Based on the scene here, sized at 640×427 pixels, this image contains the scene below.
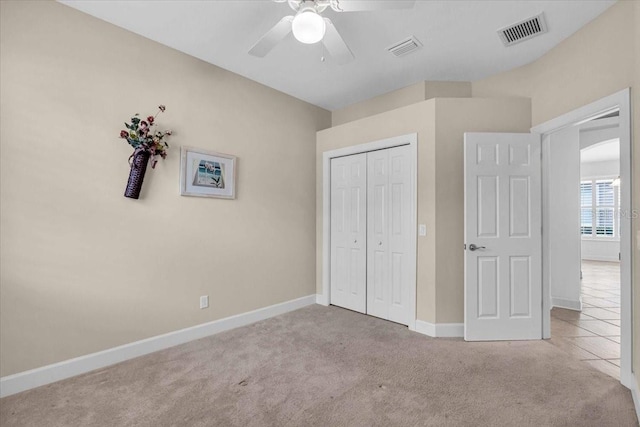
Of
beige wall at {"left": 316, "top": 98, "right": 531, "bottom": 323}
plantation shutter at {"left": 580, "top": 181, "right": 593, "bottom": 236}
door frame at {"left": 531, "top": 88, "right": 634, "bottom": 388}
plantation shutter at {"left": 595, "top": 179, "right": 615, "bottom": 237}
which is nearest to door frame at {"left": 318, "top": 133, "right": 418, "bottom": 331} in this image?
beige wall at {"left": 316, "top": 98, "right": 531, "bottom": 323}

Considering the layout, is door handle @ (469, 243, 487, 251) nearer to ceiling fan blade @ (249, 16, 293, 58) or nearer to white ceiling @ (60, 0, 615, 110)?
white ceiling @ (60, 0, 615, 110)

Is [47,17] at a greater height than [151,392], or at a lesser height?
greater

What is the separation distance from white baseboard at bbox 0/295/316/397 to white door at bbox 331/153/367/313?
38.1 inches

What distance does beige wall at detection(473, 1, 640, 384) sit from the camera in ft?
6.52

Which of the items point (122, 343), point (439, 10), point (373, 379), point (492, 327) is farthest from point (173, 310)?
point (439, 10)

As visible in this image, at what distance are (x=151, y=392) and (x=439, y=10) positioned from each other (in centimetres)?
362

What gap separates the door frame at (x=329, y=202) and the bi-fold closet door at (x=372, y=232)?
5cm

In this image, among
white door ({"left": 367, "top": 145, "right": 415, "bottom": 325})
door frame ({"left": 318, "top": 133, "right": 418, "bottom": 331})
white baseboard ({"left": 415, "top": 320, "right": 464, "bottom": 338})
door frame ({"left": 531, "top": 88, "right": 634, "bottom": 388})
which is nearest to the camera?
door frame ({"left": 531, "top": 88, "right": 634, "bottom": 388})

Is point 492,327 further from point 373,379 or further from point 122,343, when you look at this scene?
point 122,343

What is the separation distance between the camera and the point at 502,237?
9.64 ft

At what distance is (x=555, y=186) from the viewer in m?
4.11

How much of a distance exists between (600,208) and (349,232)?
871 centimetres

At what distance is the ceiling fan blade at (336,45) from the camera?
1907 millimetres

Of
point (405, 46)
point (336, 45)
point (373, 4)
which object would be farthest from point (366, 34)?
point (373, 4)
